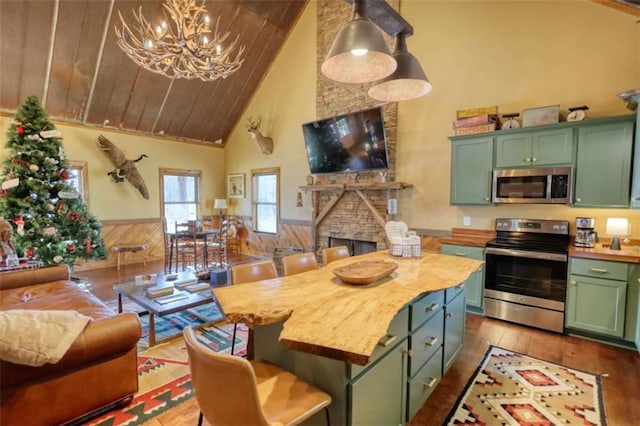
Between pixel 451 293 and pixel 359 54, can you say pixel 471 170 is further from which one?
pixel 359 54

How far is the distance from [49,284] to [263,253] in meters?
4.35

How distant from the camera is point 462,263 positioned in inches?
98.4

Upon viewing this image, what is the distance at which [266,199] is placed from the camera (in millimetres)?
7309

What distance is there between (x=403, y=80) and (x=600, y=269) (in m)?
2.60

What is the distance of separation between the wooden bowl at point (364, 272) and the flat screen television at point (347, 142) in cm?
294

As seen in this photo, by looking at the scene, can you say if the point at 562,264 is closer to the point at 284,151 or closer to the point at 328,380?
the point at 328,380

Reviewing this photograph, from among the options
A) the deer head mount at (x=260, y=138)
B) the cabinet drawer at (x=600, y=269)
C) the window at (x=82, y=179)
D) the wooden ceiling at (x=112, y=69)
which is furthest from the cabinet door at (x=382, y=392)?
the window at (x=82, y=179)

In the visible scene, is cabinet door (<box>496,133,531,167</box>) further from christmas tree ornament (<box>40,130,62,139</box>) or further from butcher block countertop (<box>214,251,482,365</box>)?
christmas tree ornament (<box>40,130,62,139</box>)

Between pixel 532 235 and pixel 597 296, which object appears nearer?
pixel 597 296

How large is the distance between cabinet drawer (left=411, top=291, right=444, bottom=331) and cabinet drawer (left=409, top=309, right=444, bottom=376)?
1.8 inches

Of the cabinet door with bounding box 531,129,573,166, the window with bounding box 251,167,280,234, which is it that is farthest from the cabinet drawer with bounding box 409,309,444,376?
the window with bounding box 251,167,280,234

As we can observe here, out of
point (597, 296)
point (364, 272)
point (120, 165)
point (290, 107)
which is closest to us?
point (364, 272)

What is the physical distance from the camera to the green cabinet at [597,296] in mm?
2801

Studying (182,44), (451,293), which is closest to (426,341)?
(451,293)
